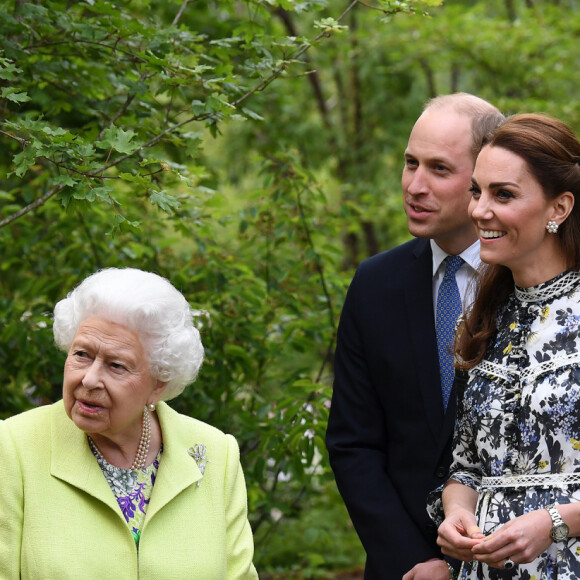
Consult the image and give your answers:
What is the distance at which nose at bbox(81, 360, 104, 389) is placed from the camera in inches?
101

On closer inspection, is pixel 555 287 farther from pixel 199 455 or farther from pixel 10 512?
pixel 10 512

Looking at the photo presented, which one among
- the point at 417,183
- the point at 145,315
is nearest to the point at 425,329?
the point at 417,183

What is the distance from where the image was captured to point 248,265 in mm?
4750

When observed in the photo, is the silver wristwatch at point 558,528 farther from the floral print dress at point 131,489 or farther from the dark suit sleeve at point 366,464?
the floral print dress at point 131,489

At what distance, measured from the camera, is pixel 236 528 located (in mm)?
2828

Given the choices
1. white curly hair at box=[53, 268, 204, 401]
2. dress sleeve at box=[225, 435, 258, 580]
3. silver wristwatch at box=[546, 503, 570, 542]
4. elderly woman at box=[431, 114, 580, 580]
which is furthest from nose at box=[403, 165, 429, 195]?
silver wristwatch at box=[546, 503, 570, 542]

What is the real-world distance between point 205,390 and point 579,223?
7.29ft

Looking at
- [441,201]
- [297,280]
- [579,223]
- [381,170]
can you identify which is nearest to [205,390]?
[297,280]

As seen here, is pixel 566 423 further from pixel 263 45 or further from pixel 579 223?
pixel 263 45

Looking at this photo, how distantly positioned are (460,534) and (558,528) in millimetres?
266

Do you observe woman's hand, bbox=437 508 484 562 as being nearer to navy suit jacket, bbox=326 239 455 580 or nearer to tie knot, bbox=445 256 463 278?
navy suit jacket, bbox=326 239 455 580

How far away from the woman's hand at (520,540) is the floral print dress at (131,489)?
97cm

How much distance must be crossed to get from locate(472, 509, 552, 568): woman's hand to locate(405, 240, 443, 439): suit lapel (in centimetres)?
62

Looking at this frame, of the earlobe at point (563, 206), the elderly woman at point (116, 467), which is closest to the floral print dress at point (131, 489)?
the elderly woman at point (116, 467)
